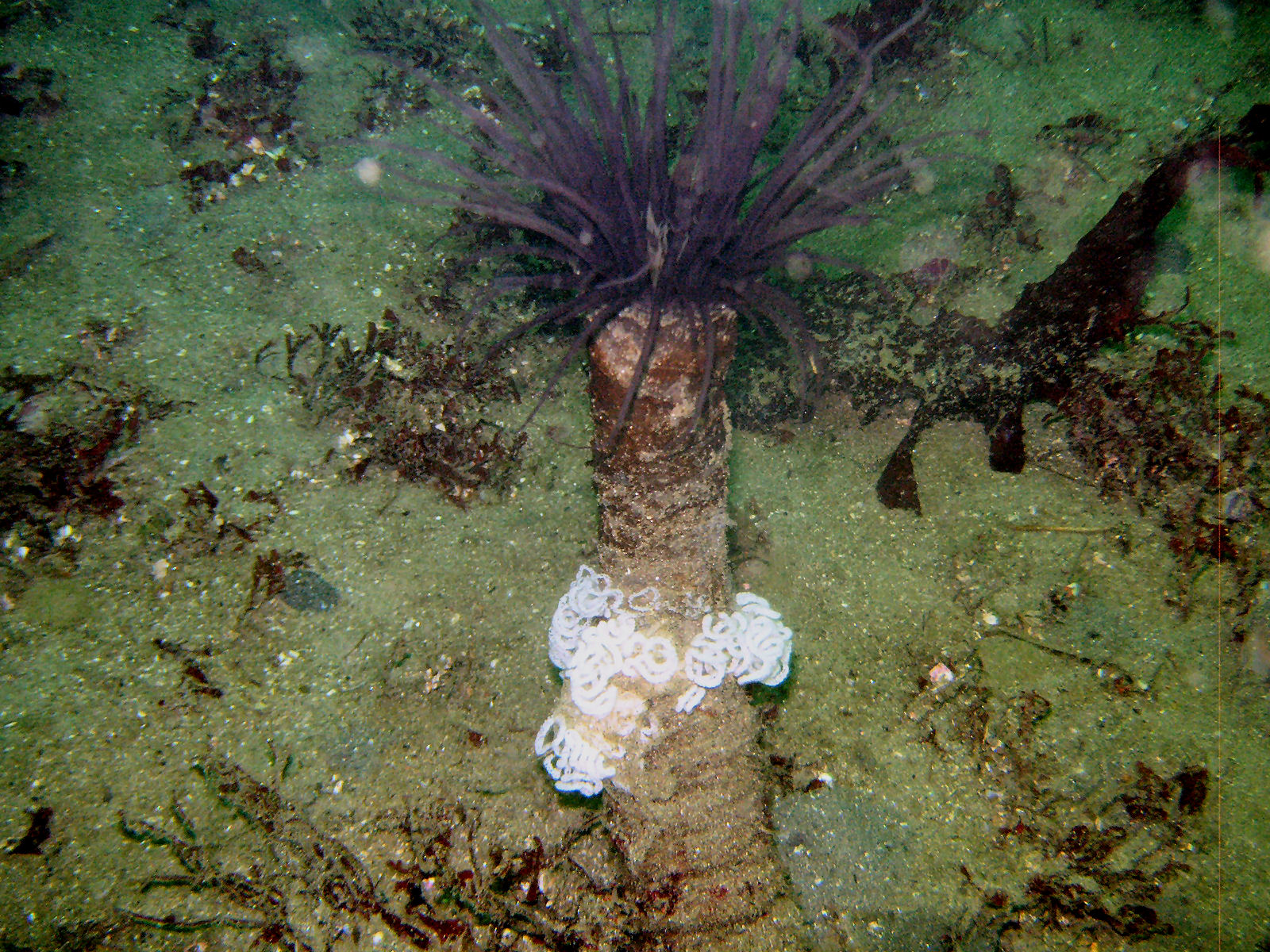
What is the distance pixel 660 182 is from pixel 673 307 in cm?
53

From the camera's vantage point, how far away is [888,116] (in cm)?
→ 520

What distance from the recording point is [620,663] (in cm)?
320

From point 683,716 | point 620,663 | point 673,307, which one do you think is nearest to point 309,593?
point 620,663

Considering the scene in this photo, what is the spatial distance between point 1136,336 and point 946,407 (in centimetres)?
119

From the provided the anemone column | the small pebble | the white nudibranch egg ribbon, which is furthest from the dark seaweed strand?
the small pebble

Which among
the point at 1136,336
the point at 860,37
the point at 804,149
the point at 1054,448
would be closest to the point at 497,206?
the point at 804,149

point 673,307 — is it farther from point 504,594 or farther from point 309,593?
point 309,593

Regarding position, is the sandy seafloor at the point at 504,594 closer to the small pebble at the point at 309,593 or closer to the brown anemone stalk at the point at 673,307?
the small pebble at the point at 309,593

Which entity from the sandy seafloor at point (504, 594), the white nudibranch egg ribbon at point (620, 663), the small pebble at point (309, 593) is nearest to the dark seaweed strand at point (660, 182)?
the white nudibranch egg ribbon at point (620, 663)

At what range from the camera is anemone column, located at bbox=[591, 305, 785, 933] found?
10.2 ft

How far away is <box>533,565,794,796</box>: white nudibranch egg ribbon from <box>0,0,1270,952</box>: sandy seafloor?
0.58 m

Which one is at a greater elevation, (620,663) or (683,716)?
(620,663)

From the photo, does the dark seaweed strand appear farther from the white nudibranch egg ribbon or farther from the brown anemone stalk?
the white nudibranch egg ribbon

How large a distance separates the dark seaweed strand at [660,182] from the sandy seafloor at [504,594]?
5.86 feet
